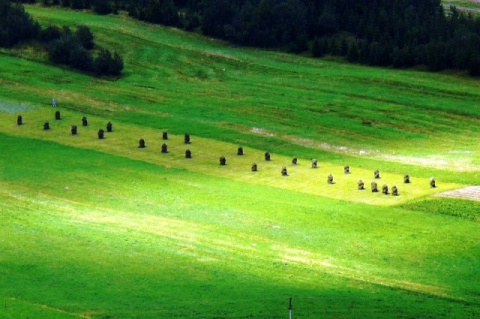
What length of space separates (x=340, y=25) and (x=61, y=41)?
36227mm

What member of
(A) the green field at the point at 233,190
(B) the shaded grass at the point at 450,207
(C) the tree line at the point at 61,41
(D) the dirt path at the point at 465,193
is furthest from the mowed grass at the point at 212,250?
(C) the tree line at the point at 61,41

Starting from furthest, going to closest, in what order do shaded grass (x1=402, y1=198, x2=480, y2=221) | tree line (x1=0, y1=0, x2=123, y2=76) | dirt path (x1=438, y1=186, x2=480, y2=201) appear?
tree line (x1=0, y1=0, x2=123, y2=76), dirt path (x1=438, y1=186, x2=480, y2=201), shaded grass (x1=402, y1=198, x2=480, y2=221)

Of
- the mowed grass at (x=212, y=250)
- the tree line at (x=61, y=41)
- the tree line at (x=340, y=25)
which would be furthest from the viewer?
the tree line at (x=340, y=25)

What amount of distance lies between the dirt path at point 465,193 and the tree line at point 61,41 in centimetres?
5770

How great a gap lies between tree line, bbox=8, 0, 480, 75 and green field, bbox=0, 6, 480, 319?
2880mm

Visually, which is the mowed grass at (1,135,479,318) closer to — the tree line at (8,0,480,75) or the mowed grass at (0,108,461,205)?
the mowed grass at (0,108,461,205)

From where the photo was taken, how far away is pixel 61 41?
452 feet

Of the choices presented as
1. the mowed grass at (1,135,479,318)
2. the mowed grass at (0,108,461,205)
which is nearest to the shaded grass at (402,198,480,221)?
the mowed grass at (1,135,479,318)

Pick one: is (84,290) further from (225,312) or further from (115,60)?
(115,60)

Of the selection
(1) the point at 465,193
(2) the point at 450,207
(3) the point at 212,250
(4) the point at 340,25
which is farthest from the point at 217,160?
Result: (4) the point at 340,25

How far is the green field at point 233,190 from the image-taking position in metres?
62.1

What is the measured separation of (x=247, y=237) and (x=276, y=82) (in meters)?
64.0

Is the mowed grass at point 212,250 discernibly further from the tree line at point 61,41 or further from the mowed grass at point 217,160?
the tree line at point 61,41

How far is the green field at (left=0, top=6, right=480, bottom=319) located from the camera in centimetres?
6206
